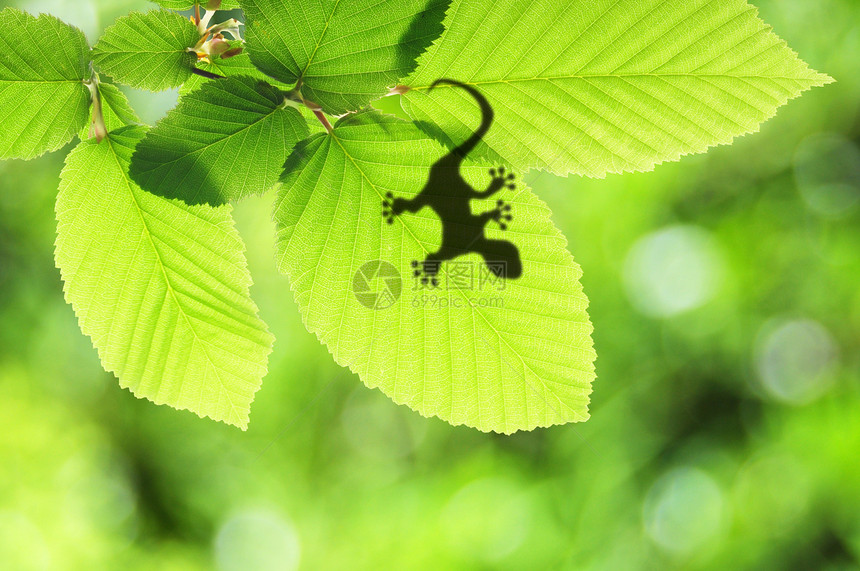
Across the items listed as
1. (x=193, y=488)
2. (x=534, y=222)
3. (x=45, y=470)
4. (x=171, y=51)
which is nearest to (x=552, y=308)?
(x=534, y=222)

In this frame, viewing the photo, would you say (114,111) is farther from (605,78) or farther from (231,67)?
(605,78)

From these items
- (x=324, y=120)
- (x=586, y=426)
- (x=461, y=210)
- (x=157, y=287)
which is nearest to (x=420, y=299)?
(x=461, y=210)

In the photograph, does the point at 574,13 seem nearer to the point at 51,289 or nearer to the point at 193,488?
the point at 193,488

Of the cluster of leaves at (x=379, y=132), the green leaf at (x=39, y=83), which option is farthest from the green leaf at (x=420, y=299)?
the green leaf at (x=39, y=83)

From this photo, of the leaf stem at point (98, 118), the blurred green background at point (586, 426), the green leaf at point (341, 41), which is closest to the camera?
the green leaf at point (341, 41)

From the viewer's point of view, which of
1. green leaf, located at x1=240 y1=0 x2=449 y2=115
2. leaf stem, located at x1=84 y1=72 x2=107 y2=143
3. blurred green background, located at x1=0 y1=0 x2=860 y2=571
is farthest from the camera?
blurred green background, located at x1=0 y1=0 x2=860 y2=571

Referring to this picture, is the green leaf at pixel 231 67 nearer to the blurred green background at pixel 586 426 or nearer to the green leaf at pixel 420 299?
the green leaf at pixel 420 299

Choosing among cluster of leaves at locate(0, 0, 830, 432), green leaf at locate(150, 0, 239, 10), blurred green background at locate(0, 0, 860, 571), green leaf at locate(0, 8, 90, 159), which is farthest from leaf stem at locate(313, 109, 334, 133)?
blurred green background at locate(0, 0, 860, 571)

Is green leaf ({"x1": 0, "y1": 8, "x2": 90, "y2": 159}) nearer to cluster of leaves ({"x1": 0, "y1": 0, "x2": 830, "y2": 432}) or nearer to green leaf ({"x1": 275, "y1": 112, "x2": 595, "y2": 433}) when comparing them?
cluster of leaves ({"x1": 0, "y1": 0, "x2": 830, "y2": 432})
